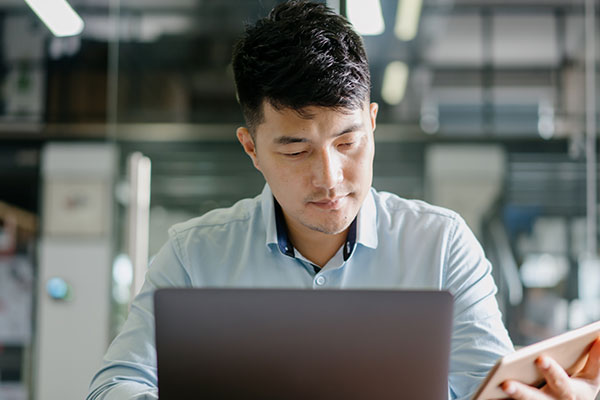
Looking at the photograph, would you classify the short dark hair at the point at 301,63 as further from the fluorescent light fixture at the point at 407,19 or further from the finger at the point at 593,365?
the fluorescent light fixture at the point at 407,19

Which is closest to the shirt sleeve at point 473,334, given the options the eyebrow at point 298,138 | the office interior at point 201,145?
the eyebrow at point 298,138

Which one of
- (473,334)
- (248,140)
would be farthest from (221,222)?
(473,334)

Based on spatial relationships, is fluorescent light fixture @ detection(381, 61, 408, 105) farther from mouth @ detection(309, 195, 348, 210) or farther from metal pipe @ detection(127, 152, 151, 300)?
mouth @ detection(309, 195, 348, 210)

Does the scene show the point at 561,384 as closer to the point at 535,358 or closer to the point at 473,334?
the point at 535,358

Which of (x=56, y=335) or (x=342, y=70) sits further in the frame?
(x=56, y=335)

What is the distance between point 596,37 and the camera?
11.0 feet

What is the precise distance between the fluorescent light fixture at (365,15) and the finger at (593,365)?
4.17 ft

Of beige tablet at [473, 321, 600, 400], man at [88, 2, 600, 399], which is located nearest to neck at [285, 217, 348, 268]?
man at [88, 2, 600, 399]

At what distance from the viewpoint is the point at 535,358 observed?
87cm

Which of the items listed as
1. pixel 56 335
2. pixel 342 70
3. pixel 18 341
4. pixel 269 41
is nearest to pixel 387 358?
pixel 342 70

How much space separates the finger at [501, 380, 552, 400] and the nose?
0.49 metres

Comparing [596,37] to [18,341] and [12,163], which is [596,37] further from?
[18,341]

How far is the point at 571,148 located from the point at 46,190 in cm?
→ 275

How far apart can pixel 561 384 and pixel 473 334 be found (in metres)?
0.31
